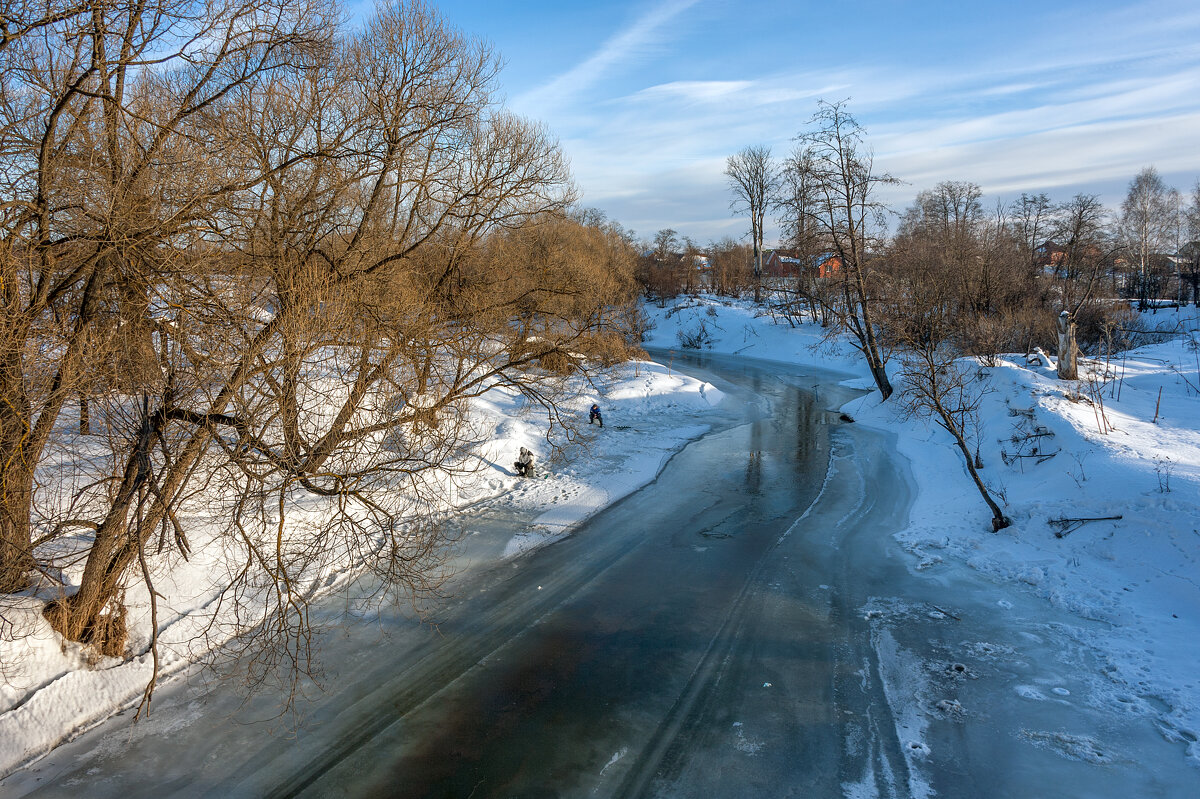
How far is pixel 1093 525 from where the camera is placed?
29.8 feet

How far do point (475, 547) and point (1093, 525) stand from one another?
893cm

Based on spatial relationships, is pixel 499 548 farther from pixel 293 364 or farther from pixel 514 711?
pixel 293 364

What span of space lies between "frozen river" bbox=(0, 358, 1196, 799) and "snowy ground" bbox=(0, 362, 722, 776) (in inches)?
15.3

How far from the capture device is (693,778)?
17.3ft

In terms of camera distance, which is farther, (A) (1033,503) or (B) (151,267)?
(A) (1033,503)

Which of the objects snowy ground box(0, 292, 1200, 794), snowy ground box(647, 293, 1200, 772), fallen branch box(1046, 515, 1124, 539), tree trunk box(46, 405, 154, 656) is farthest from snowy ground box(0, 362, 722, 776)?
fallen branch box(1046, 515, 1124, 539)

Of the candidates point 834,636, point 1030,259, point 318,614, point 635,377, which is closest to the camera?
point 834,636

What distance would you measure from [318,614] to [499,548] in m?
2.88

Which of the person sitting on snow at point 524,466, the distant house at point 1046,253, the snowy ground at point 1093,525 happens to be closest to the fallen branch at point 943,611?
the snowy ground at point 1093,525

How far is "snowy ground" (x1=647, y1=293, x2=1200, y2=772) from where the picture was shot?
20.9ft

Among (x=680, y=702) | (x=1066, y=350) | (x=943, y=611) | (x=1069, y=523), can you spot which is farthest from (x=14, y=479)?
(x=1066, y=350)

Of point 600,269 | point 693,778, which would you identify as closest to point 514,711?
point 693,778

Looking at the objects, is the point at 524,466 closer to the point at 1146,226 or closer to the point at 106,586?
the point at 106,586

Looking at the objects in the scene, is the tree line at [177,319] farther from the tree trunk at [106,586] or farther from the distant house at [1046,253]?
the distant house at [1046,253]
